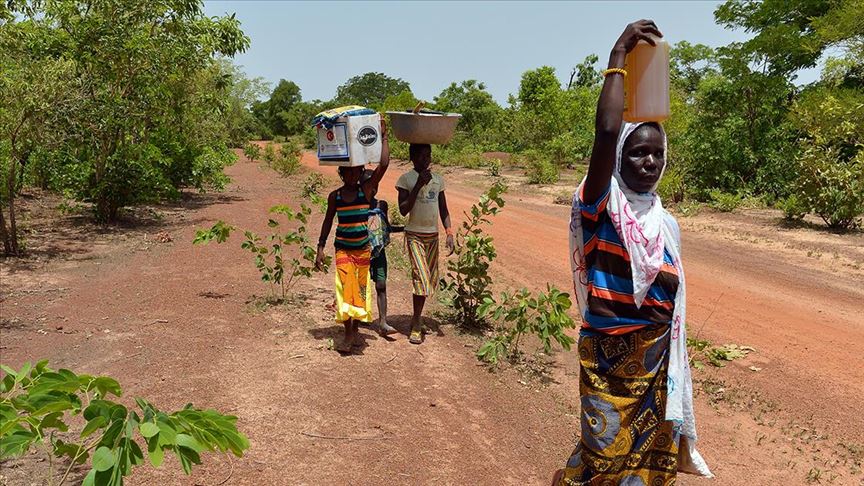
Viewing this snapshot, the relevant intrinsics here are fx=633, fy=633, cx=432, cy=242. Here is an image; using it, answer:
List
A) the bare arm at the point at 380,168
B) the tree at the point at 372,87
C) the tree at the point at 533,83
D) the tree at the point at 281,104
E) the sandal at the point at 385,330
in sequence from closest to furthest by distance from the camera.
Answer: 1. the bare arm at the point at 380,168
2. the sandal at the point at 385,330
3. the tree at the point at 533,83
4. the tree at the point at 281,104
5. the tree at the point at 372,87

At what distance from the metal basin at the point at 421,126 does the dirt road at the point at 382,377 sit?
166 centimetres

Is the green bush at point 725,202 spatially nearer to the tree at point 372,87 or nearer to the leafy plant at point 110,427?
the leafy plant at point 110,427

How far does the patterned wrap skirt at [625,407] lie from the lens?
7.22 ft

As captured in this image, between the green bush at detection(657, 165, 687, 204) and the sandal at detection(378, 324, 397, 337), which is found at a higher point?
the green bush at detection(657, 165, 687, 204)

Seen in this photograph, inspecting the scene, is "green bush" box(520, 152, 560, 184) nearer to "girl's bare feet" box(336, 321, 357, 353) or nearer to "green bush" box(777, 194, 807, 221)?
"green bush" box(777, 194, 807, 221)

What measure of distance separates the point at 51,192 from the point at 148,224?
438 centimetres

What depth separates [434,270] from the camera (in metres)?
5.15

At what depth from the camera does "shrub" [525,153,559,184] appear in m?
19.1

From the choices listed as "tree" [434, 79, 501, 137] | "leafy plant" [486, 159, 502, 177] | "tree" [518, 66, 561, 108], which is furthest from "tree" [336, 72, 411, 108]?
"leafy plant" [486, 159, 502, 177]

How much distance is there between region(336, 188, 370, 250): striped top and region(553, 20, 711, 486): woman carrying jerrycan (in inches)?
105

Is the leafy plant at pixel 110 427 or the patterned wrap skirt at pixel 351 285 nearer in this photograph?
the leafy plant at pixel 110 427

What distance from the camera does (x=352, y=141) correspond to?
4.45m

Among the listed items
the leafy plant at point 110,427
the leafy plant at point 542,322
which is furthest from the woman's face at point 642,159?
the leafy plant at point 542,322

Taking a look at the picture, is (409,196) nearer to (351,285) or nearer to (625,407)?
Answer: (351,285)
